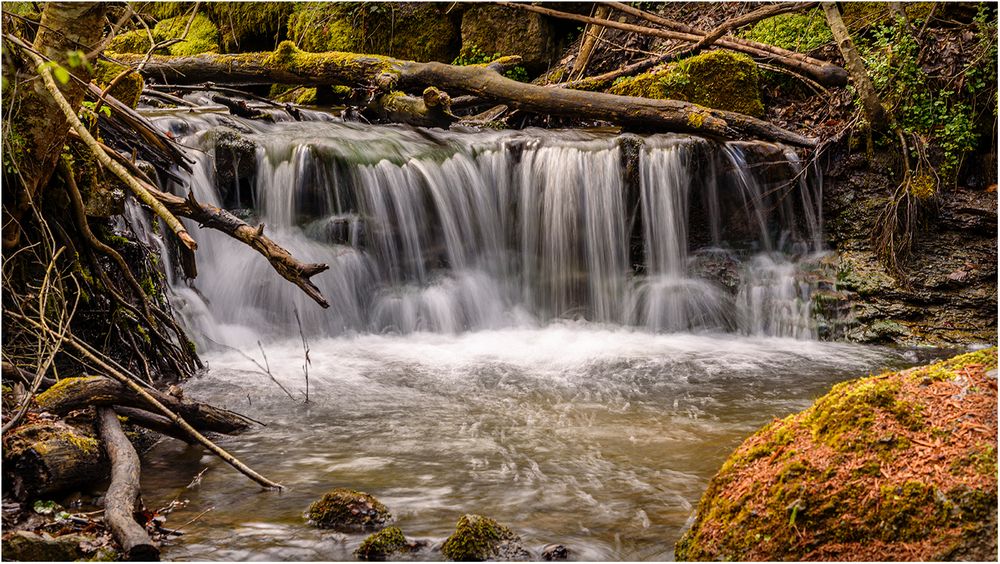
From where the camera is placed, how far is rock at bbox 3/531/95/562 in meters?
2.82

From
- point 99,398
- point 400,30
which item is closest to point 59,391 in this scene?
point 99,398

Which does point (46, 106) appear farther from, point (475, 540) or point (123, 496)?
point (475, 540)

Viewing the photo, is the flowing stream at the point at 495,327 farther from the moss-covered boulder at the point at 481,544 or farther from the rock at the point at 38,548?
the rock at the point at 38,548

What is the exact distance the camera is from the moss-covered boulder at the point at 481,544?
3.14 meters

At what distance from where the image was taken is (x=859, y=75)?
27.9ft

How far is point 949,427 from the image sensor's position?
2459 mm

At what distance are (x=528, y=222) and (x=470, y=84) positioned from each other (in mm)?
2223

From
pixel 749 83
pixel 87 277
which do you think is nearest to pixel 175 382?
pixel 87 277

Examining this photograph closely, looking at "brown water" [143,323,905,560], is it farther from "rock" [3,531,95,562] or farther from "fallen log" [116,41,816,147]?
"fallen log" [116,41,816,147]

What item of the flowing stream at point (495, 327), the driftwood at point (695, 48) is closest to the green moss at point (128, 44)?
the flowing stream at point (495, 327)

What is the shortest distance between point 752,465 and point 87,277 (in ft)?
13.6

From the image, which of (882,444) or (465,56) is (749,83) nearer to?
(465,56)

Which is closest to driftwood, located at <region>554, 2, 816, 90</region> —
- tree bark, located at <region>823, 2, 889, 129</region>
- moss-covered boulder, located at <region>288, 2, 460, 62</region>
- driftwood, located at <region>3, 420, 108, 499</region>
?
tree bark, located at <region>823, 2, 889, 129</region>

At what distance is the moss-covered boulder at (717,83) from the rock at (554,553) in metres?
7.95
